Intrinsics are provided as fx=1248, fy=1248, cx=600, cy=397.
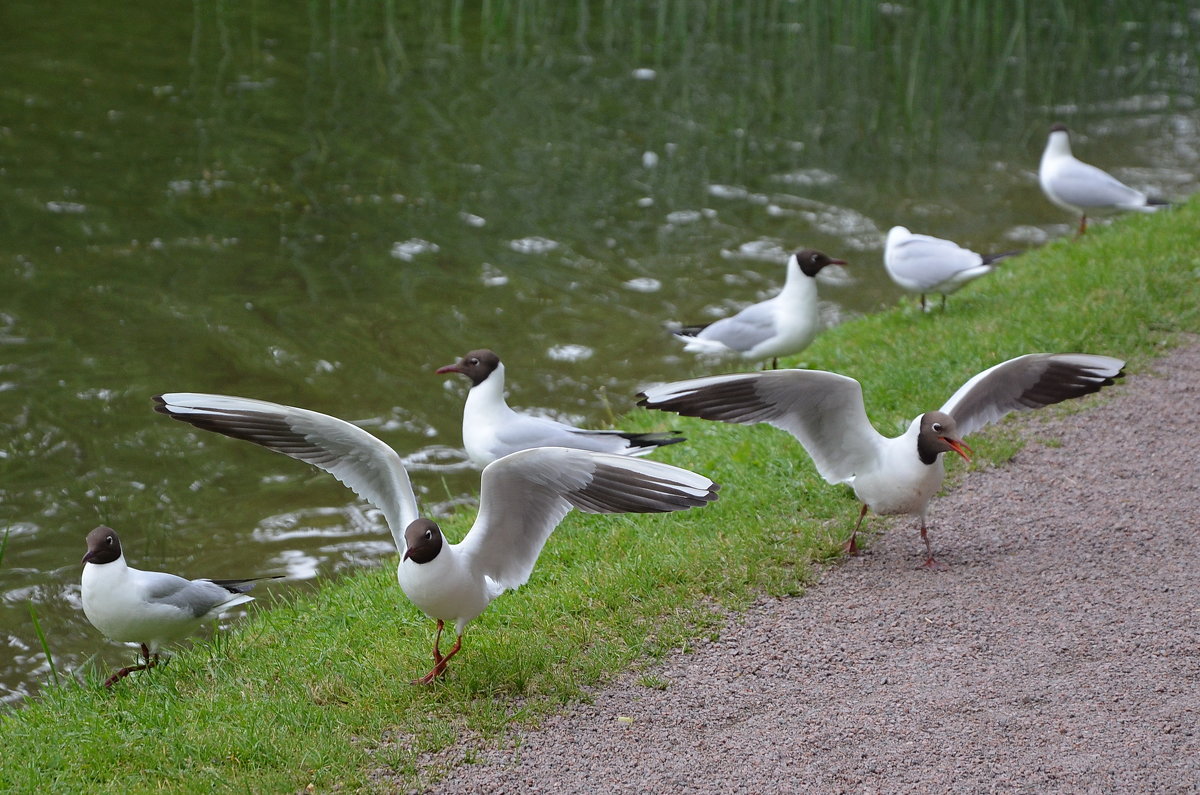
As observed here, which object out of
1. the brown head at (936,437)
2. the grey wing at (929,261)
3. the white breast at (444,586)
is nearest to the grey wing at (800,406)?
the brown head at (936,437)

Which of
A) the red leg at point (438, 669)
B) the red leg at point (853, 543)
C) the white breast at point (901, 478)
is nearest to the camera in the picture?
the red leg at point (438, 669)

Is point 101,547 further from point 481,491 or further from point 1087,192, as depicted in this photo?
point 1087,192

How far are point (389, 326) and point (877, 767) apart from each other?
6.36m

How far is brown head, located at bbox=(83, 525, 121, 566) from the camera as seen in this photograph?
4.77 meters

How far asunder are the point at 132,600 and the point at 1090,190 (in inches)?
333

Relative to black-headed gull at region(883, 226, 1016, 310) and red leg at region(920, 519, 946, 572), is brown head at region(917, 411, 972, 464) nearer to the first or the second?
red leg at region(920, 519, 946, 572)

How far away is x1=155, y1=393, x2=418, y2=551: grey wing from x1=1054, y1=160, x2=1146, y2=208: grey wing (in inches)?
302

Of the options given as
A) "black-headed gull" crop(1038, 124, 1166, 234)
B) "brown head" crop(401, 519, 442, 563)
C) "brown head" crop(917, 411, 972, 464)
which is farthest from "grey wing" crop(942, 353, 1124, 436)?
"black-headed gull" crop(1038, 124, 1166, 234)

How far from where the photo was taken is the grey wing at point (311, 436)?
446cm

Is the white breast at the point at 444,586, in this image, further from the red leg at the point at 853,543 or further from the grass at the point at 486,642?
the red leg at the point at 853,543

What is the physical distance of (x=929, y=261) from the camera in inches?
331

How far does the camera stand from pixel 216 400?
14.8 ft

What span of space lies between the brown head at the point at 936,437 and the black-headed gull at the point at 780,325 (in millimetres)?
2341

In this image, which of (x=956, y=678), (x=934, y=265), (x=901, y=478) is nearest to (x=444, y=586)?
(x=956, y=678)
